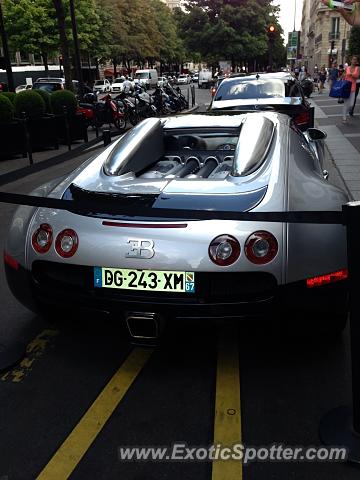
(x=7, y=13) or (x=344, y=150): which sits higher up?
(x=7, y=13)

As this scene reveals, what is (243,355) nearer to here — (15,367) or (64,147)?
(15,367)

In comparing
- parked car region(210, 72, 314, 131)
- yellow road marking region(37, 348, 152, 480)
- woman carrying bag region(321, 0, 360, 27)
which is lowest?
yellow road marking region(37, 348, 152, 480)

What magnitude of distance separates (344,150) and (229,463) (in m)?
9.43

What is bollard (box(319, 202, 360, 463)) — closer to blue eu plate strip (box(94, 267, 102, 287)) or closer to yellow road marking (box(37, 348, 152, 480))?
yellow road marking (box(37, 348, 152, 480))

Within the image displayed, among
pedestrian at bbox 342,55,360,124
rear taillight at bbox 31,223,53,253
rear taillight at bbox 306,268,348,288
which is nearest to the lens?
rear taillight at bbox 306,268,348,288

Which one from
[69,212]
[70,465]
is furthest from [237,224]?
[70,465]

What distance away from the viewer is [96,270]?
9.22ft

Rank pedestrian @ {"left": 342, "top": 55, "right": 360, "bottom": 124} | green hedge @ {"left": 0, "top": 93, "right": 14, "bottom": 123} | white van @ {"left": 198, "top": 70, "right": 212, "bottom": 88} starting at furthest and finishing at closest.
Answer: white van @ {"left": 198, "top": 70, "right": 212, "bottom": 88} → pedestrian @ {"left": 342, "top": 55, "right": 360, "bottom": 124} → green hedge @ {"left": 0, "top": 93, "right": 14, "bottom": 123}

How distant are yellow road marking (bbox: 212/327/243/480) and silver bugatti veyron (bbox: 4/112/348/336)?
37 centimetres

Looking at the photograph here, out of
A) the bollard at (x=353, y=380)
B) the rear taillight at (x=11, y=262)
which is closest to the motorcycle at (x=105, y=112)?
the rear taillight at (x=11, y=262)

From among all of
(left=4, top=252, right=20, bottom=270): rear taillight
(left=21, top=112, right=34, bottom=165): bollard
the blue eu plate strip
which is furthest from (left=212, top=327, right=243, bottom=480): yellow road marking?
(left=21, top=112, right=34, bottom=165): bollard

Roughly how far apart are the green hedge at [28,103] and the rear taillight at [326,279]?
11336 mm

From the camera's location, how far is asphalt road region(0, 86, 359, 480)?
238 centimetres

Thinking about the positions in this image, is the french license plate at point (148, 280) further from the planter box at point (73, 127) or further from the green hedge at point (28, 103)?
the planter box at point (73, 127)
